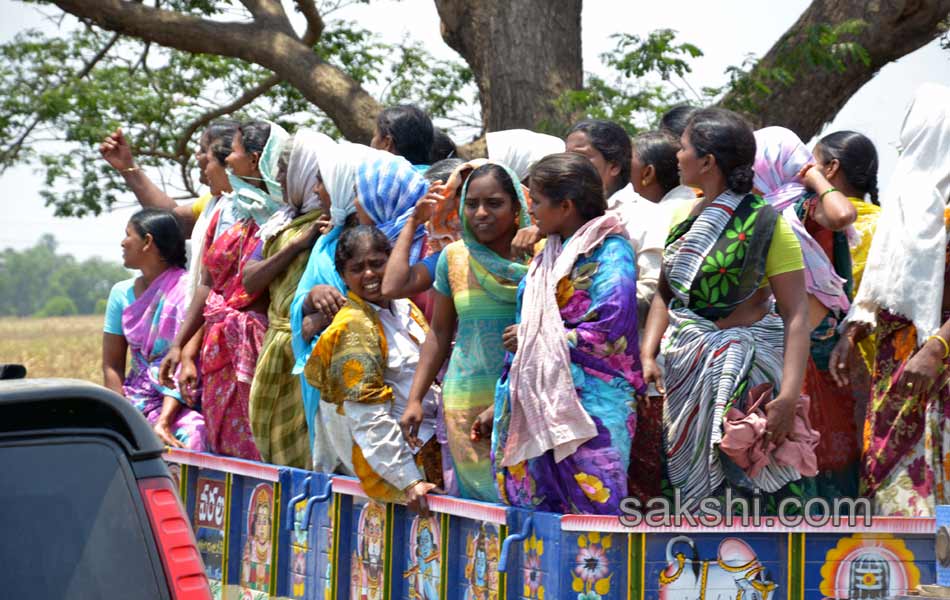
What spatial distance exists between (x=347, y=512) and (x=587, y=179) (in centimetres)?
151

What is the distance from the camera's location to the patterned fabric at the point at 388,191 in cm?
534

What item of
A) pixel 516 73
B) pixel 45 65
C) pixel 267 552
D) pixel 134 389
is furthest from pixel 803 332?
pixel 45 65

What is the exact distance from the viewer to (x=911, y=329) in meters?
4.64

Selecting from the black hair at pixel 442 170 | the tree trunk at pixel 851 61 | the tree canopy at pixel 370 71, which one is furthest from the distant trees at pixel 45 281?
the black hair at pixel 442 170

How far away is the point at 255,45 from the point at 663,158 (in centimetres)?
684

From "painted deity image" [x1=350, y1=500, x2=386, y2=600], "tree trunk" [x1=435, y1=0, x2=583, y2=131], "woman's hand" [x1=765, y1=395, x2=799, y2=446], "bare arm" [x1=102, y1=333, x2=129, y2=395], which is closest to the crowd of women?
"woman's hand" [x1=765, y1=395, x2=799, y2=446]

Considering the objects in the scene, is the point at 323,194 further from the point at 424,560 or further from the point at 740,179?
the point at 740,179

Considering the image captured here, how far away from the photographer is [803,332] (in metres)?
4.14

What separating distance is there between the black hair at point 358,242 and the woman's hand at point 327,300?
10 centimetres

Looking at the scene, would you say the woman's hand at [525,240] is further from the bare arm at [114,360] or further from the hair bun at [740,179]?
the bare arm at [114,360]

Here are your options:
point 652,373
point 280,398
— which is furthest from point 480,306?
point 280,398

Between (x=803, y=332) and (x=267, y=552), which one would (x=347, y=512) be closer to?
(x=267, y=552)

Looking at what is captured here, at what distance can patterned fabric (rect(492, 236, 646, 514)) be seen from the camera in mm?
4113

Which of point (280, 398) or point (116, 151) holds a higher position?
point (116, 151)
